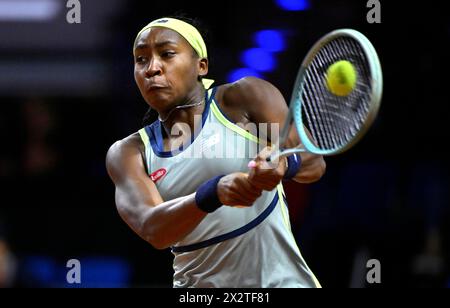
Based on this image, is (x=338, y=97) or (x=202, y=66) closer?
(x=338, y=97)

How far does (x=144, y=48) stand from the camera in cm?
257

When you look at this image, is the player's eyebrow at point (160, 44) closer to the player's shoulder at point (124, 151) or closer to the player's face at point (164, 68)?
the player's face at point (164, 68)

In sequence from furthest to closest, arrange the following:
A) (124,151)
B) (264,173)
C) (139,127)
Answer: (139,127) < (124,151) < (264,173)

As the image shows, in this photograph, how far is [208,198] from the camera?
2244mm

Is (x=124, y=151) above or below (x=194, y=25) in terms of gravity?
below

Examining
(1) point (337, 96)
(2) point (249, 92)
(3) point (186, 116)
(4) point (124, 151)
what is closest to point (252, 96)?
(2) point (249, 92)

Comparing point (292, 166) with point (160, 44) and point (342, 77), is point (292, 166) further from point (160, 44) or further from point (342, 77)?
point (160, 44)

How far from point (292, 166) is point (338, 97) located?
0.27 meters

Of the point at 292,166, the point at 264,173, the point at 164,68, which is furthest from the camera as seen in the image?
the point at 164,68

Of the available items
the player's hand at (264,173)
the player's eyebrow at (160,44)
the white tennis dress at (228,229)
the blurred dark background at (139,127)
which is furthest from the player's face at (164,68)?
the blurred dark background at (139,127)

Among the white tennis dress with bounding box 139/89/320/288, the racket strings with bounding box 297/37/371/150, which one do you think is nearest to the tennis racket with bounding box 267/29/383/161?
the racket strings with bounding box 297/37/371/150

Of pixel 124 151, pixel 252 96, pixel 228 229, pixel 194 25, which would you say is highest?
pixel 194 25

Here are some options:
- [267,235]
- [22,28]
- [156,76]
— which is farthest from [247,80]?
[22,28]

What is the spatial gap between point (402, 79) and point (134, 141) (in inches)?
78.3
